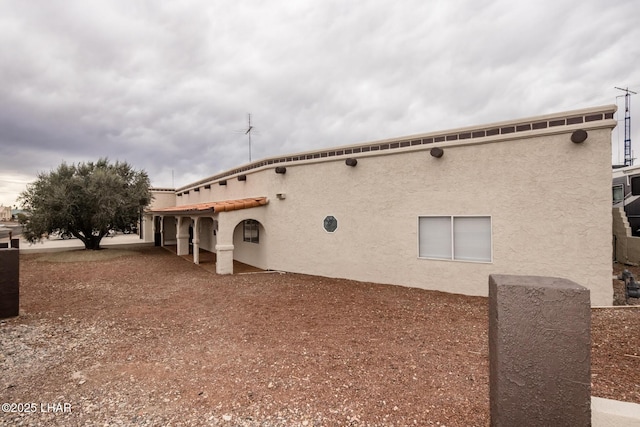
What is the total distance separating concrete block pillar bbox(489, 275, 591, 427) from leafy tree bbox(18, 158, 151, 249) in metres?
22.6

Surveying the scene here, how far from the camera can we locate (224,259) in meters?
12.7

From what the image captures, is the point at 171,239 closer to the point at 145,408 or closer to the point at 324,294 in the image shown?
the point at 324,294

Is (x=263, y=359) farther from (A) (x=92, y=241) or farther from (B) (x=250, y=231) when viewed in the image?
(A) (x=92, y=241)

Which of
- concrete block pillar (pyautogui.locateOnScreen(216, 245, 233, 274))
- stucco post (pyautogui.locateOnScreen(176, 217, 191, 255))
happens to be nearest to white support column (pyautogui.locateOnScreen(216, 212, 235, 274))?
concrete block pillar (pyautogui.locateOnScreen(216, 245, 233, 274))

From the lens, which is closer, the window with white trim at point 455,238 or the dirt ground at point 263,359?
the dirt ground at point 263,359

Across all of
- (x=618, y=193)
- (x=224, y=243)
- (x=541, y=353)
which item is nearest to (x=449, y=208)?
(x=541, y=353)

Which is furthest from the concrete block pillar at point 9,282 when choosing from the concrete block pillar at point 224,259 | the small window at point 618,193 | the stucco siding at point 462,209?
the small window at point 618,193

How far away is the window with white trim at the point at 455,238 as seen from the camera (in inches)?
344

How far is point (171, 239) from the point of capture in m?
26.9

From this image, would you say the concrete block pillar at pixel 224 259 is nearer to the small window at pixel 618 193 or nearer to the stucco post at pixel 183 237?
the stucco post at pixel 183 237

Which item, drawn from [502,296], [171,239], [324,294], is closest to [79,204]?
[171,239]

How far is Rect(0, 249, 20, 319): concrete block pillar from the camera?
23.0 feet

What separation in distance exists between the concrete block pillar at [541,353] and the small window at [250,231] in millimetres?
13241

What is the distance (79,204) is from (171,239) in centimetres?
822
